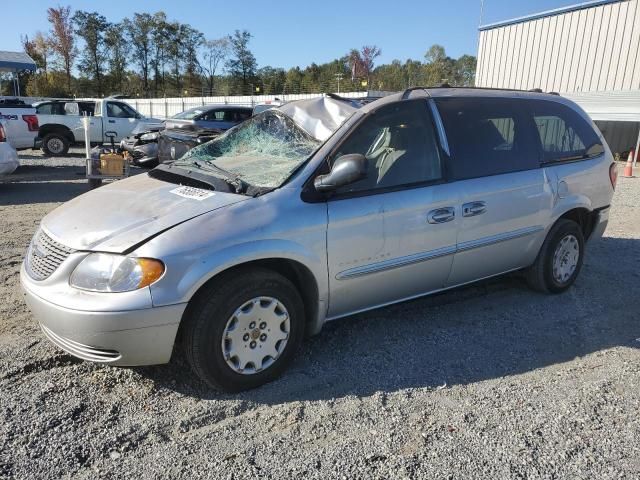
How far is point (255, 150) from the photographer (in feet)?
12.8

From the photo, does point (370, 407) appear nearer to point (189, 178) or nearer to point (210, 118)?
point (189, 178)

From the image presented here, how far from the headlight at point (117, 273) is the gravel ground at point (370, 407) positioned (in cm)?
73

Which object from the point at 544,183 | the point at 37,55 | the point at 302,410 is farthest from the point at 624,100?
the point at 37,55

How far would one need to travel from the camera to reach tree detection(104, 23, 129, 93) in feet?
212

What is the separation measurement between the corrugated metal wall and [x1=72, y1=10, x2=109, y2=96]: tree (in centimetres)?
5336

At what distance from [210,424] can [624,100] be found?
19917mm

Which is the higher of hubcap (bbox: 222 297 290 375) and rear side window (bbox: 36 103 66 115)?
rear side window (bbox: 36 103 66 115)

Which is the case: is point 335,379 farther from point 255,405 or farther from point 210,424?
point 210,424

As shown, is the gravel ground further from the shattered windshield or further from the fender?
the shattered windshield

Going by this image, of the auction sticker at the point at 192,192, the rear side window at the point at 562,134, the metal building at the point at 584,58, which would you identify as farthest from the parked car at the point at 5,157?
the metal building at the point at 584,58

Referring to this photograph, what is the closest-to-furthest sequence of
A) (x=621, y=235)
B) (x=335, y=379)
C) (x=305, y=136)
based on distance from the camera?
(x=335, y=379) → (x=305, y=136) → (x=621, y=235)

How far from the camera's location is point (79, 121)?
16.3 metres

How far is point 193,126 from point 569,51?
16.6m

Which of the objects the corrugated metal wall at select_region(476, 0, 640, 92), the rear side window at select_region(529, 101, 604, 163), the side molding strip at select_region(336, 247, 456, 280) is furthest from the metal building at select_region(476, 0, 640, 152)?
the side molding strip at select_region(336, 247, 456, 280)
